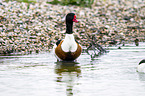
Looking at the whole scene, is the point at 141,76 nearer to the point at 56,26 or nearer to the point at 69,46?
the point at 69,46

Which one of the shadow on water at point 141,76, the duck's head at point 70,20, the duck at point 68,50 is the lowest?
the shadow on water at point 141,76

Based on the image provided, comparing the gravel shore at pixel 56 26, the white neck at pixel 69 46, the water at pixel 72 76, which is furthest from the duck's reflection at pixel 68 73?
the gravel shore at pixel 56 26

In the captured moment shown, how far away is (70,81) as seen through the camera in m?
10.8

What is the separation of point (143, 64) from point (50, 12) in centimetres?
1538

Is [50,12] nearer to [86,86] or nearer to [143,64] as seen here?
[143,64]

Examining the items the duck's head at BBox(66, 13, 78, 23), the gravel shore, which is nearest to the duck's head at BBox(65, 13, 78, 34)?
the duck's head at BBox(66, 13, 78, 23)

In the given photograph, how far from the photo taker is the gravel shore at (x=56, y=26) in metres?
20.1

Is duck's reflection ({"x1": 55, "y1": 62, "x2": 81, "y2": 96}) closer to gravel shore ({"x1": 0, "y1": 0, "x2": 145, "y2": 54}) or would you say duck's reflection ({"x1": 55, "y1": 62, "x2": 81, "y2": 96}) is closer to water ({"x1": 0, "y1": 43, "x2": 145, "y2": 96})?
water ({"x1": 0, "y1": 43, "x2": 145, "y2": 96})

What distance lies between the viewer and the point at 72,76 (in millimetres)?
11688

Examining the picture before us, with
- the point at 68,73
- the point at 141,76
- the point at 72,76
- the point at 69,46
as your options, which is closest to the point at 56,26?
the point at 69,46

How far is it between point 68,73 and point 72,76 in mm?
609

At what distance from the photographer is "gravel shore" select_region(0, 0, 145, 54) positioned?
65.9ft

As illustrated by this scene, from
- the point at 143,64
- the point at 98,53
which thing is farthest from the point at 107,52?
the point at 143,64

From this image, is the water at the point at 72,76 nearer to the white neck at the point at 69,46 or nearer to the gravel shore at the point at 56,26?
the white neck at the point at 69,46
